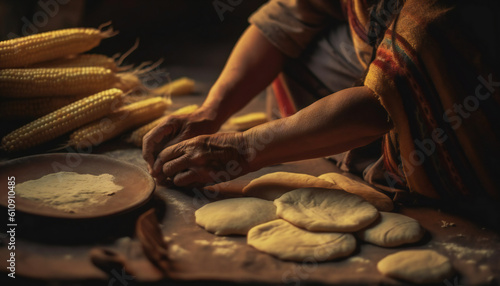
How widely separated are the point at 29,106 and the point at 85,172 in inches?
24.5

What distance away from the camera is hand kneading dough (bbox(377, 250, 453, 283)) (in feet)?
4.40

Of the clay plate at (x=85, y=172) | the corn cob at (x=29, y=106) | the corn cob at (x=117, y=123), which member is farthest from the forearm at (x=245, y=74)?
the corn cob at (x=29, y=106)

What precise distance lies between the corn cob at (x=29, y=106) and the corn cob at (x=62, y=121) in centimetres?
13

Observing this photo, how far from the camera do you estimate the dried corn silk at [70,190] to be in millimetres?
1586

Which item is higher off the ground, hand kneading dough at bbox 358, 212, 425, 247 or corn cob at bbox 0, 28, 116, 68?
corn cob at bbox 0, 28, 116, 68

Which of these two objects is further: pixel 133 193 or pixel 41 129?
pixel 41 129

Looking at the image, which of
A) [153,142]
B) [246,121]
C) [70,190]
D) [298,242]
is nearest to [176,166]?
[153,142]

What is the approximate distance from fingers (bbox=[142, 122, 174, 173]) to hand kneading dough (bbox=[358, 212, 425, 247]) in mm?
832

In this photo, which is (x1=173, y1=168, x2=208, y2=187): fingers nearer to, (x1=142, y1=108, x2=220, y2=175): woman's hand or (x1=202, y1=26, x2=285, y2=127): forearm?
(x1=142, y1=108, x2=220, y2=175): woman's hand

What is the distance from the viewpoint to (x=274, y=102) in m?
2.74

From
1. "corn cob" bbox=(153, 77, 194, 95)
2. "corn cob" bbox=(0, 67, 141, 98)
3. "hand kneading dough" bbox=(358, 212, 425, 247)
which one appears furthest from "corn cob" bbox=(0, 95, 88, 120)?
"hand kneading dough" bbox=(358, 212, 425, 247)

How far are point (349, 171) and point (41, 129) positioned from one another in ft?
4.51

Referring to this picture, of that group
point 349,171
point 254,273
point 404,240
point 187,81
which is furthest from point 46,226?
point 187,81

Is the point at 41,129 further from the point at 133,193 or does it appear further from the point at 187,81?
the point at 187,81
